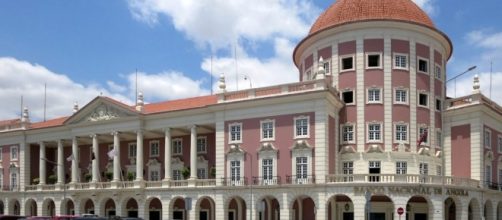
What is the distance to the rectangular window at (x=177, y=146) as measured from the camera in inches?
2466

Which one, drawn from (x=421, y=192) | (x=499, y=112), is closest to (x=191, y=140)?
(x=421, y=192)

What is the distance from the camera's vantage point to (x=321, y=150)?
48500 millimetres

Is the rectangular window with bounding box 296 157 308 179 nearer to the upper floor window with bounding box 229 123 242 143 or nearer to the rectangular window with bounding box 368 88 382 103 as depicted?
the upper floor window with bounding box 229 123 242 143

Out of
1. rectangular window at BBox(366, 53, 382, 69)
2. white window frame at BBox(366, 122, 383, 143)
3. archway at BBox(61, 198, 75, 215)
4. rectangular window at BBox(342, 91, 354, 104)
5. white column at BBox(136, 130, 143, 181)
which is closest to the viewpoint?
white window frame at BBox(366, 122, 383, 143)

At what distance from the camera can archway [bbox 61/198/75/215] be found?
212 ft

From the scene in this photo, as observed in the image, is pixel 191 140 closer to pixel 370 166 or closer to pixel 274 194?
pixel 274 194

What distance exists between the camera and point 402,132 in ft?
169

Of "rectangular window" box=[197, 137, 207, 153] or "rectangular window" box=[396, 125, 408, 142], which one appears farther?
"rectangular window" box=[197, 137, 207, 153]

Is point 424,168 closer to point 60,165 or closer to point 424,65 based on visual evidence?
point 424,65

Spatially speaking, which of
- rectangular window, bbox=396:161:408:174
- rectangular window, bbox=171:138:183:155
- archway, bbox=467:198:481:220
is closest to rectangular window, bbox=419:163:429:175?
rectangular window, bbox=396:161:408:174

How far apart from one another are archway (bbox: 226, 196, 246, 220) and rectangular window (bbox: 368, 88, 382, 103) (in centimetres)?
1508

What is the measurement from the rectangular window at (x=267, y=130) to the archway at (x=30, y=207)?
107 ft

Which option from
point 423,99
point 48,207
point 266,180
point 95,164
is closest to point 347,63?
point 423,99

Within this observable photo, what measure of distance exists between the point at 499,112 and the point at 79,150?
45676 mm
